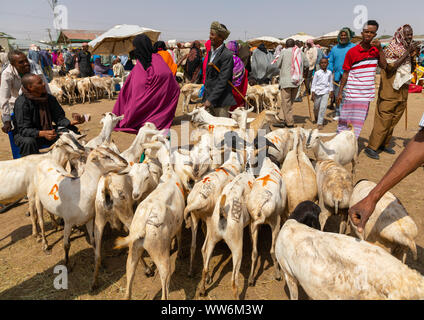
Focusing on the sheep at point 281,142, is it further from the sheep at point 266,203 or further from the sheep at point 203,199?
the sheep at point 203,199

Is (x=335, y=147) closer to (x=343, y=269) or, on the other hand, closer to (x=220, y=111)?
(x=220, y=111)

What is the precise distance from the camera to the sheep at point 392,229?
111 inches

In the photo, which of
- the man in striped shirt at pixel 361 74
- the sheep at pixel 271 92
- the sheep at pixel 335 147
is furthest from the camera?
the sheep at pixel 271 92

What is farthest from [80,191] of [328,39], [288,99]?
[328,39]

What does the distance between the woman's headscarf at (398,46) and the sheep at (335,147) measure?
250 centimetres

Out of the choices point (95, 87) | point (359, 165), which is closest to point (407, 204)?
point (359, 165)

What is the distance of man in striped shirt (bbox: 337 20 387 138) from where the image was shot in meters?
5.97

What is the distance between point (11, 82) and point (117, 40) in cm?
1314

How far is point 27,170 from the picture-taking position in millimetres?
4055

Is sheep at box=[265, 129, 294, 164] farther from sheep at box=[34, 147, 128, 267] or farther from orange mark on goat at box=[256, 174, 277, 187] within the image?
sheep at box=[34, 147, 128, 267]

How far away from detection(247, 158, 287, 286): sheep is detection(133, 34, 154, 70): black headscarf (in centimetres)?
357

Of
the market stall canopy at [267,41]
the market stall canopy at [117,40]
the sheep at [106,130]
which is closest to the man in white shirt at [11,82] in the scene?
the sheep at [106,130]

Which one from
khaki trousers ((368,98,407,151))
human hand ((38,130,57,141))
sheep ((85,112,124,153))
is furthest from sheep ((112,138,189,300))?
khaki trousers ((368,98,407,151))

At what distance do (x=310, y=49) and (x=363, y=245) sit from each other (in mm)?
13430
